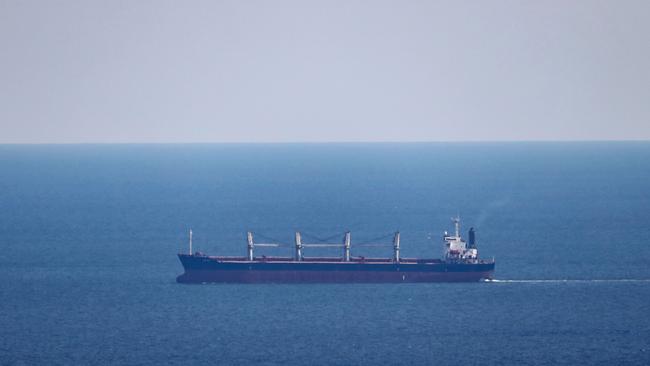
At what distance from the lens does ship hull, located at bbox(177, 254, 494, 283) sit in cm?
10325

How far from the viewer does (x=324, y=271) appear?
10362cm

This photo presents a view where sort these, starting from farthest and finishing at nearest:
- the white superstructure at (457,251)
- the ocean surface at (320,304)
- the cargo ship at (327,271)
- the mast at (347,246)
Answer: the white superstructure at (457,251)
the mast at (347,246)
the cargo ship at (327,271)
the ocean surface at (320,304)

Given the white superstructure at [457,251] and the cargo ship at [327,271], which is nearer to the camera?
the cargo ship at [327,271]

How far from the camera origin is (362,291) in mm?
100812

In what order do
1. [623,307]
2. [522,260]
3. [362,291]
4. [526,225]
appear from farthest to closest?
[526,225]
[522,260]
[362,291]
[623,307]

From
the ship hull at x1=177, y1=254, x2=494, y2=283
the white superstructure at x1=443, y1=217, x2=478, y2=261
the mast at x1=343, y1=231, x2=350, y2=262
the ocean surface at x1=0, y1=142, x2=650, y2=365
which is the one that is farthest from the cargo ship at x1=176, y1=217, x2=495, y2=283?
the mast at x1=343, y1=231, x2=350, y2=262

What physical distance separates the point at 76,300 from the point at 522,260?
4181 cm

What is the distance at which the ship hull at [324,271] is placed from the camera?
10325cm

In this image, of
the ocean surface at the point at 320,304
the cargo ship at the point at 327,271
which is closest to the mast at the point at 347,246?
the cargo ship at the point at 327,271

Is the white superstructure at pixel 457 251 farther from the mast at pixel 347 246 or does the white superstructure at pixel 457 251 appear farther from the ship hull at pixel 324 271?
the mast at pixel 347 246

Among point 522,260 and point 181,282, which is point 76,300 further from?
point 522,260

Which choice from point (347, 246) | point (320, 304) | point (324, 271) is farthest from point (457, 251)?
point (320, 304)

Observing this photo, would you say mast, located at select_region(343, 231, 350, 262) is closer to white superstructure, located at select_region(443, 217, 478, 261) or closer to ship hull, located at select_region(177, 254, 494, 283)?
ship hull, located at select_region(177, 254, 494, 283)

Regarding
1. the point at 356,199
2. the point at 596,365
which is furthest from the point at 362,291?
the point at 356,199
